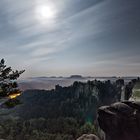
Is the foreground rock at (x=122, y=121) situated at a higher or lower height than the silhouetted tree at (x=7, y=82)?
lower

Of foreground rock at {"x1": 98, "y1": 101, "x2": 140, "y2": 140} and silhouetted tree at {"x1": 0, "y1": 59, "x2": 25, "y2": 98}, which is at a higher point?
silhouetted tree at {"x1": 0, "y1": 59, "x2": 25, "y2": 98}

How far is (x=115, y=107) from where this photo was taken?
4259 cm

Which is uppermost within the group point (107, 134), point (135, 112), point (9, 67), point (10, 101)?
→ point (9, 67)

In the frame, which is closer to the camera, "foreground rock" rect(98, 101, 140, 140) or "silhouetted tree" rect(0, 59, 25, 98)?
"silhouetted tree" rect(0, 59, 25, 98)

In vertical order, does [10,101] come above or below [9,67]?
below

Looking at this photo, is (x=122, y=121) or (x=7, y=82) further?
(x=122, y=121)

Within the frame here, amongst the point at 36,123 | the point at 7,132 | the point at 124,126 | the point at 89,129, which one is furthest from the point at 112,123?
the point at 36,123

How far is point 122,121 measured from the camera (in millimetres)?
42000

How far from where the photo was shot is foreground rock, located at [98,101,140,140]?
41.1m

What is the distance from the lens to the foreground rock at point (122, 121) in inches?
1617

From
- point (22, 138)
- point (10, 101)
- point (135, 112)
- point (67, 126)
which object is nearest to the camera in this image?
point (10, 101)

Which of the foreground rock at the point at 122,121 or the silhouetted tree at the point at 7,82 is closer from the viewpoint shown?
the silhouetted tree at the point at 7,82

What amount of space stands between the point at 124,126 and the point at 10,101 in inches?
1137

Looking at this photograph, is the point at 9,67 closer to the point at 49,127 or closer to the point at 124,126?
the point at 124,126
